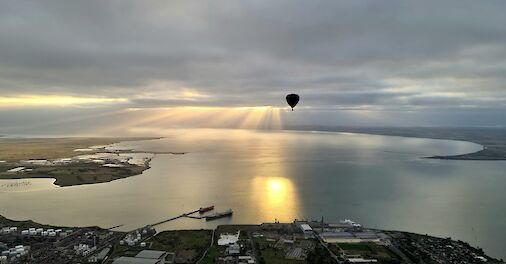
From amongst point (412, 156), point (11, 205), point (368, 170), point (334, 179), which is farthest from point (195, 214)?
point (412, 156)

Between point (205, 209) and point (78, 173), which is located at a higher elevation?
point (78, 173)

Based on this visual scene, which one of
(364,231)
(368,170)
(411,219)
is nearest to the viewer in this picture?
(364,231)

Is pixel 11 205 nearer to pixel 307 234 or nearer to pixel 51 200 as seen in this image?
pixel 51 200

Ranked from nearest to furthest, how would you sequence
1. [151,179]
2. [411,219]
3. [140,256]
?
1. [140,256]
2. [411,219]
3. [151,179]

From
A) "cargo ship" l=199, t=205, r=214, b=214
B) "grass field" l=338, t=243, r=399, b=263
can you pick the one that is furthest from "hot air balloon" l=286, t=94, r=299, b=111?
"cargo ship" l=199, t=205, r=214, b=214

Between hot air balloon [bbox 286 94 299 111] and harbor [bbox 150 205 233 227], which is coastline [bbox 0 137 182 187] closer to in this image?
harbor [bbox 150 205 233 227]

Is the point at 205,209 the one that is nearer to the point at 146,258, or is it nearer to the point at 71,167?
the point at 146,258

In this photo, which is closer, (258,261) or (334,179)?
(258,261)

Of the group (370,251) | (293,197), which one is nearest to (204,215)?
(293,197)

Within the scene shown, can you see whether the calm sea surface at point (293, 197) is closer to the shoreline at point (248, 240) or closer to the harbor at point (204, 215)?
the harbor at point (204, 215)
